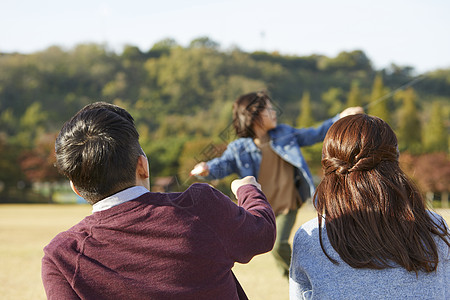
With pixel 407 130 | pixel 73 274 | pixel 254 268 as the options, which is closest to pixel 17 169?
pixel 407 130

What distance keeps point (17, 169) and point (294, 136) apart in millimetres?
41210

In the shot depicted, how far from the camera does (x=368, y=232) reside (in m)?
1.49

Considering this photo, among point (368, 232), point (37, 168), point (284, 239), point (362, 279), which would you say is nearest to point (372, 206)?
point (368, 232)

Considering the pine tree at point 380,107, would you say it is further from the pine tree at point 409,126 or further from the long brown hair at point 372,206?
the pine tree at point 409,126

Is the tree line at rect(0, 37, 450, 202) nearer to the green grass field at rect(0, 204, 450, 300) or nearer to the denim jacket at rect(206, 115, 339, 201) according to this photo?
the green grass field at rect(0, 204, 450, 300)

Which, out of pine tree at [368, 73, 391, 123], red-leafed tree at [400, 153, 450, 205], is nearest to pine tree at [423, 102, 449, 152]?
red-leafed tree at [400, 153, 450, 205]

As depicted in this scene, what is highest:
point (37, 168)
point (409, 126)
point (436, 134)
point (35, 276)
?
point (35, 276)

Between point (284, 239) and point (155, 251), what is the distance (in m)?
2.95

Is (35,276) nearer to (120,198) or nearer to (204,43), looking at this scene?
(120,198)

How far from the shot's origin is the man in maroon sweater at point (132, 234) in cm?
139

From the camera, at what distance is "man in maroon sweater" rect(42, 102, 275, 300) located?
139 centimetres

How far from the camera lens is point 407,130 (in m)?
43.5

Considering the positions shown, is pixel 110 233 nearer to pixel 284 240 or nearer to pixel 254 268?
pixel 284 240

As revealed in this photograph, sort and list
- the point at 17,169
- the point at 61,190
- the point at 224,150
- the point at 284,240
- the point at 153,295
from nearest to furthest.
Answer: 1. the point at 153,295
2. the point at 284,240
3. the point at 224,150
4. the point at 17,169
5. the point at 61,190
